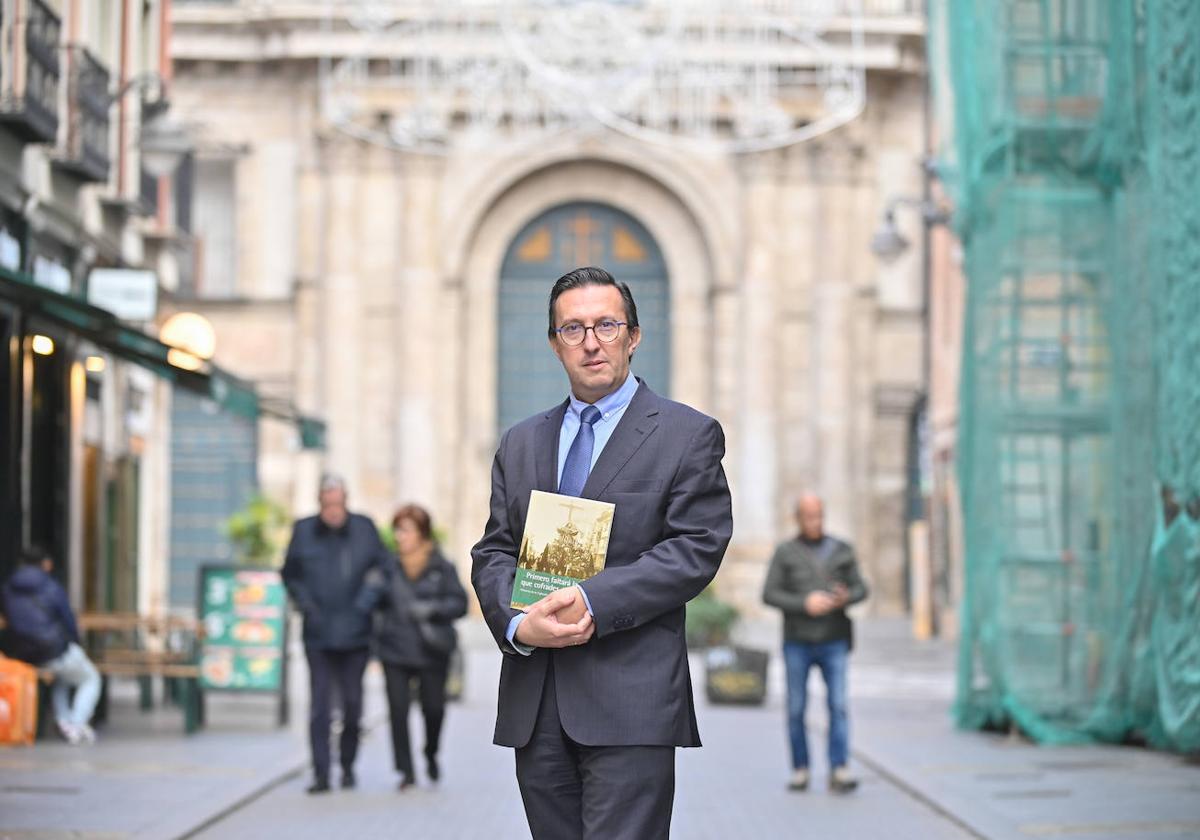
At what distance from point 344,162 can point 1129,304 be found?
92.8 ft

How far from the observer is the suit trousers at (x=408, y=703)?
13883mm

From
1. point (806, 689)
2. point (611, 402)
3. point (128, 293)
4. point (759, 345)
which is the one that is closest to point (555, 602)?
point (611, 402)

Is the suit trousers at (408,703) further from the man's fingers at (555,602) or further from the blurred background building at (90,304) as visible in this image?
the man's fingers at (555,602)

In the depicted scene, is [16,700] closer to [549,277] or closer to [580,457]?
[580,457]

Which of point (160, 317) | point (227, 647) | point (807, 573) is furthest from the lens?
point (160, 317)

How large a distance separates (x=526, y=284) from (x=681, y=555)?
38.0m

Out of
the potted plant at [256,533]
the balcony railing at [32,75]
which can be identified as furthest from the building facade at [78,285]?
the potted plant at [256,533]

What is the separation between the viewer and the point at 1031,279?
55.1 feet

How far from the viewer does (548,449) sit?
5.84m

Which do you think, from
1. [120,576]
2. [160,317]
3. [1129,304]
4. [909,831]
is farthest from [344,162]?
[909,831]

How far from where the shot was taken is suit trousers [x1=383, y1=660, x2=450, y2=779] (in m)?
13.9

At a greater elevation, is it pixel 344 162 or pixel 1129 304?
pixel 344 162

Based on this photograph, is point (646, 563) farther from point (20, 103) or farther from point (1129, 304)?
point (20, 103)

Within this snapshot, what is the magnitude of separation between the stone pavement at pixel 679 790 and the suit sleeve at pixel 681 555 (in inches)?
232
